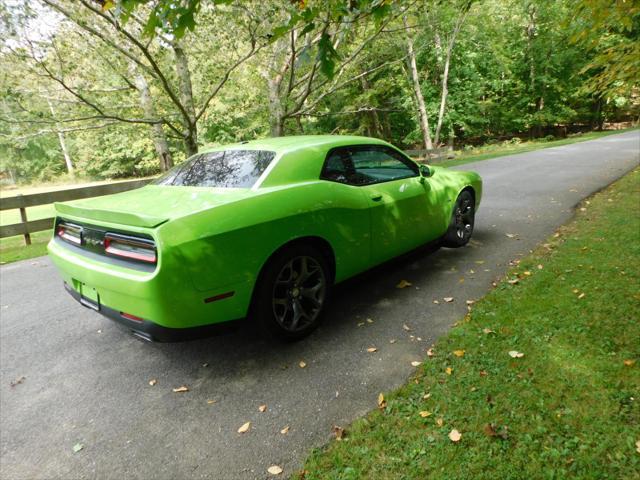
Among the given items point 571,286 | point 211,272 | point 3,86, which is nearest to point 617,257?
point 571,286

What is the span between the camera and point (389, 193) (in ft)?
12.8

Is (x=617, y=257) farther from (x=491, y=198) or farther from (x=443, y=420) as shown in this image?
(x=491, y=198)

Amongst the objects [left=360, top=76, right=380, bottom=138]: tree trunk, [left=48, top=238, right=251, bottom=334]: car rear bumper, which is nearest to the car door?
[left=48, top=238, right=251, bottom=334]: car rear bumper

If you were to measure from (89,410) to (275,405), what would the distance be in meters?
1.24

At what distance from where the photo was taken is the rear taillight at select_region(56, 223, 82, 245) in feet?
10.2

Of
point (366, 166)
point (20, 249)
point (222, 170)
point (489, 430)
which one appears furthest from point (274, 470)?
point (20, 249)

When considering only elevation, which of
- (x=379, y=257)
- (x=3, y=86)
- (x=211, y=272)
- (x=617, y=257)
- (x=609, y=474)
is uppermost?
(x=3, y=86)

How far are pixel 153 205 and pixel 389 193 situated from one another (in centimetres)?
216

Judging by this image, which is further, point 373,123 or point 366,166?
point 373,123

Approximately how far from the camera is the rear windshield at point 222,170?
3.28 metres

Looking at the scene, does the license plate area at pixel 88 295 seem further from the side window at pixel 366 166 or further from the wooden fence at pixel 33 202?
the wooden fence at pixel 33 202

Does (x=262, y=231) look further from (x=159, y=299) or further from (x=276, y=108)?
(x=276, y=108)

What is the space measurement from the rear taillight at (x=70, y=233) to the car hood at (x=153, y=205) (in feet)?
0.36

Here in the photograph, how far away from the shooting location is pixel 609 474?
1877 millimetres
